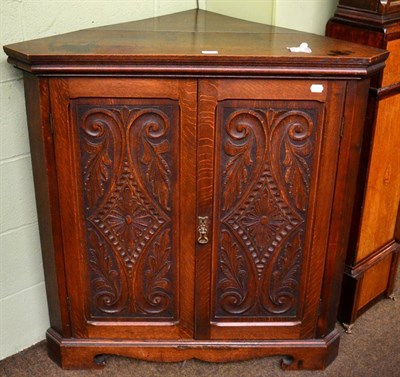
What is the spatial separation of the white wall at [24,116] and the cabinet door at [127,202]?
23 centimetres

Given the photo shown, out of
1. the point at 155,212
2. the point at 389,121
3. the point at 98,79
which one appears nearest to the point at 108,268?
the point at 155,212

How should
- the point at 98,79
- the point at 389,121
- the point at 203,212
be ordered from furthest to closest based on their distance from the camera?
the point at 389,121, the point at 203,212, the point at 98,79

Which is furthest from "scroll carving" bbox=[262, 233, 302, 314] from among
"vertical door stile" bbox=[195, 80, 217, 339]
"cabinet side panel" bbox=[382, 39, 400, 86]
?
"cabinet side panel" bbox=[382, 39, 400, 86]

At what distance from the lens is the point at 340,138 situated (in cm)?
185

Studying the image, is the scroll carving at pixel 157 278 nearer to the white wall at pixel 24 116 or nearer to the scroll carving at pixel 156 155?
the scroll carving at pixel 156 155

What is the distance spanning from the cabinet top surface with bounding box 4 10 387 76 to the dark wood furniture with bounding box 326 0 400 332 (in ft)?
0.68

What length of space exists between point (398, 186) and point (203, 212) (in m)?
0.88

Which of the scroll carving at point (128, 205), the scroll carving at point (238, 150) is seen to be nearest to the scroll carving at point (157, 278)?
the scroll carving at point (128, 205)

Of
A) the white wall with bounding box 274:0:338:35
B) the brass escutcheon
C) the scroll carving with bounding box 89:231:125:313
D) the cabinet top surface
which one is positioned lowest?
the scroll carving with bounding box 89:231:125:313

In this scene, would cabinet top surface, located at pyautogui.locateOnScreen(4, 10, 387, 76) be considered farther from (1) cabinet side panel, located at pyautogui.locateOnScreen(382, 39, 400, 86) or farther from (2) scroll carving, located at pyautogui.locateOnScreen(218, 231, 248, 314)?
(2) scroll carving, located at pyautogui.locateOnScreen(218, 231, 248, 314)

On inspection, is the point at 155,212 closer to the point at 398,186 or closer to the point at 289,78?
the point at 289,78

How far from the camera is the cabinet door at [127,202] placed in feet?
5.83

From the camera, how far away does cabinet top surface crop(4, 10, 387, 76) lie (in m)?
1.69

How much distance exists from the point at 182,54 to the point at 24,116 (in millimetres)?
597
